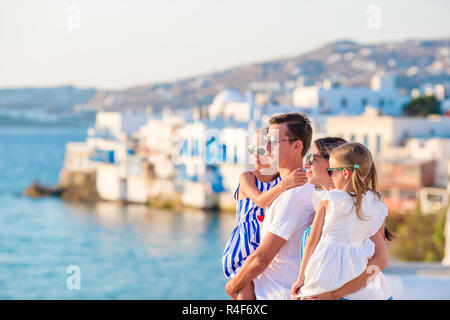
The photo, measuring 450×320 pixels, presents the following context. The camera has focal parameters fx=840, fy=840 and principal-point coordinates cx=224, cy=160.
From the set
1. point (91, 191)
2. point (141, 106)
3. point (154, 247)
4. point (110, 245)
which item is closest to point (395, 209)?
point (154, 247)

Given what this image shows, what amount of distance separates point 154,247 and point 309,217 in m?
25.6

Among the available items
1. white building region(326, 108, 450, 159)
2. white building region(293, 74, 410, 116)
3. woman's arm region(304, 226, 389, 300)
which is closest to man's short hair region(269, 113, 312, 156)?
woman's arm region(304, 226, 389, 300)

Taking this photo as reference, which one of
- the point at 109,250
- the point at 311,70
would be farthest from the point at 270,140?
the point at 311,70

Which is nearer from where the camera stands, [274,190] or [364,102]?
[274,190]

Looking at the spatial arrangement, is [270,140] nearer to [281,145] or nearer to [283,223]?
[281,145]

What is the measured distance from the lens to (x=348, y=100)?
135 ft

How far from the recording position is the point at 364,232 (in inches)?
96.7

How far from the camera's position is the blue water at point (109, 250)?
859 inches

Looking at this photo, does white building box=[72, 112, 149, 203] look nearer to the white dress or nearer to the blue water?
the blue water

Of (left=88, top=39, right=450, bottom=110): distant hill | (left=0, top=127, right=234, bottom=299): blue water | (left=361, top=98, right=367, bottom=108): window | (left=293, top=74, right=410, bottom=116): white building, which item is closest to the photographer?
(left=0, top=127, right=234, bottom=299): blue water

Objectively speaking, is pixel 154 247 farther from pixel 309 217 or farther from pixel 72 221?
pixel 309 217

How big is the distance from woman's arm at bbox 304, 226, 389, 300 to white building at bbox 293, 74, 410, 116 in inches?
1462

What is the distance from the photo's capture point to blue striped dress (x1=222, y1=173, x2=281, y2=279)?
2.59m

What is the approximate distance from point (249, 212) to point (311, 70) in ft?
312
